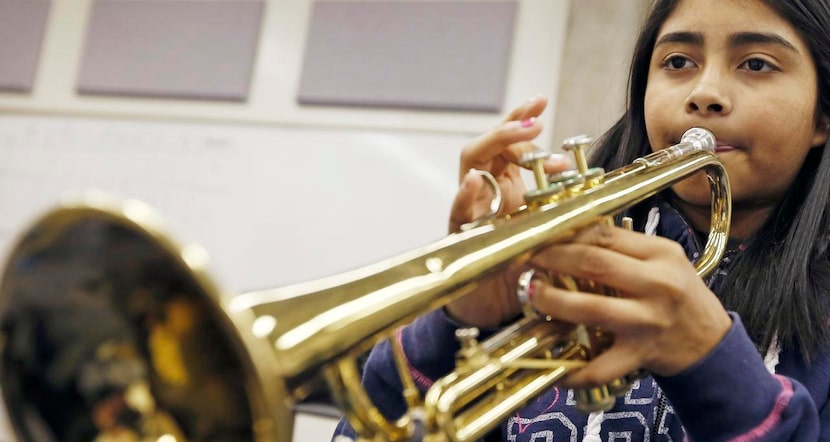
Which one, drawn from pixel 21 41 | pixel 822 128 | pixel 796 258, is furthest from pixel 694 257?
pixel 21 41

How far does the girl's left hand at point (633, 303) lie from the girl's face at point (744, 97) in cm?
33

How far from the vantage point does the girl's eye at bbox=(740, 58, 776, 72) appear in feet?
2.98

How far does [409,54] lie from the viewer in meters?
1.96

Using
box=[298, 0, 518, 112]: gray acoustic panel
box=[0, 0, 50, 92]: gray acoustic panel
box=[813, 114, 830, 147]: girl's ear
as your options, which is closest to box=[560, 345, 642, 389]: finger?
box=[813, 114, 830, 147]: girl's ear

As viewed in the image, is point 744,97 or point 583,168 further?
point 744,97

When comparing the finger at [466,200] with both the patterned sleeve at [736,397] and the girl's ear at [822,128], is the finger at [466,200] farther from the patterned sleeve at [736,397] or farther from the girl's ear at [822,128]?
the girl's ear at [822,128]

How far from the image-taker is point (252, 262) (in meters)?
1.91

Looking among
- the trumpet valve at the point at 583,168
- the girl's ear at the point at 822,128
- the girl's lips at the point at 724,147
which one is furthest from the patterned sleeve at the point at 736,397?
the girl's ear at the point at 822,128

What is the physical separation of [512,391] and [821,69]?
575 mm

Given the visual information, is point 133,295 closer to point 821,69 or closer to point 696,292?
point 696,292

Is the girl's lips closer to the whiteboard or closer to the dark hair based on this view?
the dark hair

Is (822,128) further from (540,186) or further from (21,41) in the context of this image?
(21,41)

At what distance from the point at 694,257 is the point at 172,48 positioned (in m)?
1.61

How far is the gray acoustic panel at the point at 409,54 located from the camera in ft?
6.18
